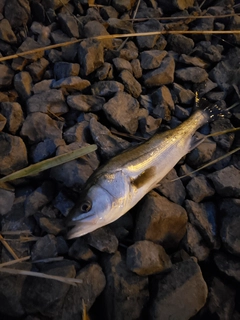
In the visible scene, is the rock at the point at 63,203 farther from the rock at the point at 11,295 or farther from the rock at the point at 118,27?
the rock at the point at 118,27

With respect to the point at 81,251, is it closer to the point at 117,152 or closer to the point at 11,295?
the point at 11,295

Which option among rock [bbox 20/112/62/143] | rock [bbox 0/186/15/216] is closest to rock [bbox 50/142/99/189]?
rock [bbox 20/112/62/143]

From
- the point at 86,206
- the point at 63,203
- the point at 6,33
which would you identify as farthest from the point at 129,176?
the point at 6,33

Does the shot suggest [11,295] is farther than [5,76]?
No

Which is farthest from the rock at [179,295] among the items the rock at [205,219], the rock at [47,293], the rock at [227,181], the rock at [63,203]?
the rock at [63,203]

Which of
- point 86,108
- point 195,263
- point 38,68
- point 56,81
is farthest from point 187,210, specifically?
point 38,68

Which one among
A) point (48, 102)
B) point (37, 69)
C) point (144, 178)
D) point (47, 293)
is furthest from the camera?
point (37, 69)
